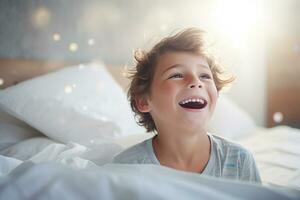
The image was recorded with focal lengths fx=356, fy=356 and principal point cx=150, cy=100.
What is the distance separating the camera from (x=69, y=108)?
3.18 feet

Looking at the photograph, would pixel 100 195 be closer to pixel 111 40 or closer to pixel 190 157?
pixel 190 157

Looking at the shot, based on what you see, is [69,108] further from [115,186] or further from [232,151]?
[115,186]

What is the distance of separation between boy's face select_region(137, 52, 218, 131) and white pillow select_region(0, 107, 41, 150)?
489 millimetres

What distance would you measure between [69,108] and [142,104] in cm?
38

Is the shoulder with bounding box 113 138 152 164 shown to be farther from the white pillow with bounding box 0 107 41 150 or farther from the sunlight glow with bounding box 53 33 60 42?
the sunlight glow with bounding box 53 33 60 42

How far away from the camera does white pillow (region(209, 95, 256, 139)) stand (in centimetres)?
116

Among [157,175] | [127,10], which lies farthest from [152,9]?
[157,175]

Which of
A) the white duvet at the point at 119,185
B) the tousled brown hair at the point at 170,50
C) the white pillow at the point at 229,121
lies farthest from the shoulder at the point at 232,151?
the white pillow at the point at 229,121

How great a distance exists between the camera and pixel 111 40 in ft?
4.06

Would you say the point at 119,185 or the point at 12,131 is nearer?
the point at 119,185

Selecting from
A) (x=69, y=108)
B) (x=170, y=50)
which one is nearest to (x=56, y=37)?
(x=69, y=108)

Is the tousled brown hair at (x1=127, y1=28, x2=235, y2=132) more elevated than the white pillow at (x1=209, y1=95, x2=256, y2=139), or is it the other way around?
the tousled brown hair at (x1=127, y1=28, x2=235, y2=132)

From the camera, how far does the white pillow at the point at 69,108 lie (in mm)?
939

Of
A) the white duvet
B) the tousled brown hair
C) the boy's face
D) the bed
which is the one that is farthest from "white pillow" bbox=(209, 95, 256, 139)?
the white duvet
